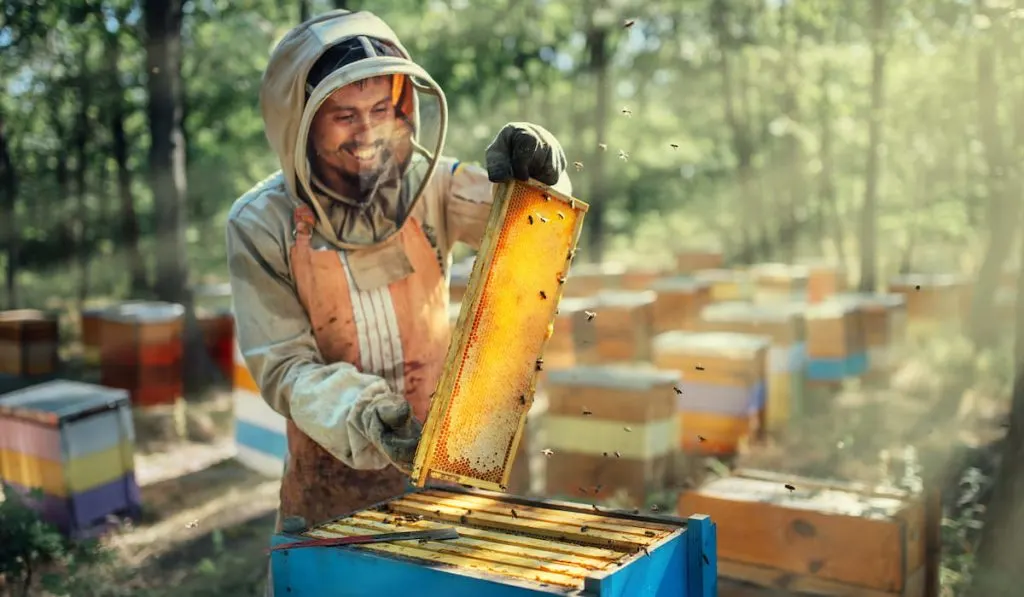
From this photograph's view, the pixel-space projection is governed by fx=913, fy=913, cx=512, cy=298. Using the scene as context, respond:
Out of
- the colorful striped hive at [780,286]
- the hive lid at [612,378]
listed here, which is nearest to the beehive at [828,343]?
the colorful striped hive at [780,286]

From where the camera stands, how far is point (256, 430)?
21.0ft

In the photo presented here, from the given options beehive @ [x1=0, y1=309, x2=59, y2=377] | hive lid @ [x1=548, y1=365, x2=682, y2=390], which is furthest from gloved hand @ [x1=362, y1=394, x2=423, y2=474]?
beehive @ [x1=0, y1=309, x2=59, y2=377]

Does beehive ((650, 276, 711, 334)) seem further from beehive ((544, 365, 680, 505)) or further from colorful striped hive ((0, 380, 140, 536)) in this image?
colorful striped hive ((0, 380, 140, 536))

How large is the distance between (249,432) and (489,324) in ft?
16.2

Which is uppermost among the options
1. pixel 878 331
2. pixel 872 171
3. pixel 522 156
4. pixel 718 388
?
pixel 872 171

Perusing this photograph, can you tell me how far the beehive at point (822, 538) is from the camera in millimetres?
3123

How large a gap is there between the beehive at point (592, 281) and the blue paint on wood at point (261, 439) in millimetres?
4902

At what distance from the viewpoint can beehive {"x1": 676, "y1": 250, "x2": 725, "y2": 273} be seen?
14500 mm

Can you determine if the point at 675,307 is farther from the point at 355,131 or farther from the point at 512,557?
the point at 512,557

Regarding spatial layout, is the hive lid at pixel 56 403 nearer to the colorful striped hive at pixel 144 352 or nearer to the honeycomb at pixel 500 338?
the colorful striped hive at pixel 144 352

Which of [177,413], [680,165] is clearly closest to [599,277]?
[177,413]

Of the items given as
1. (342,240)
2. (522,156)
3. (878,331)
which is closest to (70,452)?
(342,240)

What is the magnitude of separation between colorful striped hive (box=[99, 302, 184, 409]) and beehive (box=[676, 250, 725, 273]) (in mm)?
8365

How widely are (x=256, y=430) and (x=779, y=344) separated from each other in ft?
13.4
